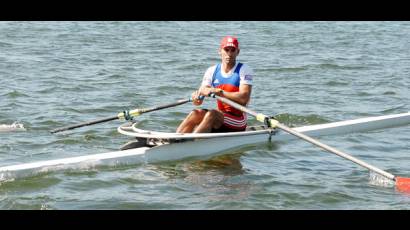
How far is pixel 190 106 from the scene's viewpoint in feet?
44.6

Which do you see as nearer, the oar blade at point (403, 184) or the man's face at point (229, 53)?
the oar blade at point (403, 184)

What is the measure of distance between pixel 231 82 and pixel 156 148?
1.32 m

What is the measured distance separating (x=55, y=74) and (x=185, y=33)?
28.8 ft

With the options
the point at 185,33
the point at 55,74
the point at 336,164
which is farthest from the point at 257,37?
the point at 336,164

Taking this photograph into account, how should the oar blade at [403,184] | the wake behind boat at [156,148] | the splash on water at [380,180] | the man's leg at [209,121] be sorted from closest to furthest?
the oar blade at [403,184], the wake behind boat at [156,148], the splash on water at [380,180], the man's leg at [209,121]

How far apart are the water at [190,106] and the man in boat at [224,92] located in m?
0.46

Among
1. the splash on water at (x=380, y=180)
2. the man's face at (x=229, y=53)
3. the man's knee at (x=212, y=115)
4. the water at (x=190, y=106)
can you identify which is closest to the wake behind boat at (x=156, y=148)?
the water at (x=190, y=106)

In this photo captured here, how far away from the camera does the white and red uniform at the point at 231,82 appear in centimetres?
965

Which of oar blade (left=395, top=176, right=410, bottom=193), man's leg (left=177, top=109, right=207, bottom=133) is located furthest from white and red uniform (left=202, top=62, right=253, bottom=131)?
oar blade (left=395, top=176, right=410, bottom=193)

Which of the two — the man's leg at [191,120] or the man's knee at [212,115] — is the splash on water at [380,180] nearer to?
the man's knee at [212,115]

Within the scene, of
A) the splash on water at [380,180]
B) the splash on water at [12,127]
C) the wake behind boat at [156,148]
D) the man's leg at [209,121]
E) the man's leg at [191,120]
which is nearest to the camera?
the wake behind boat at [156,148]
